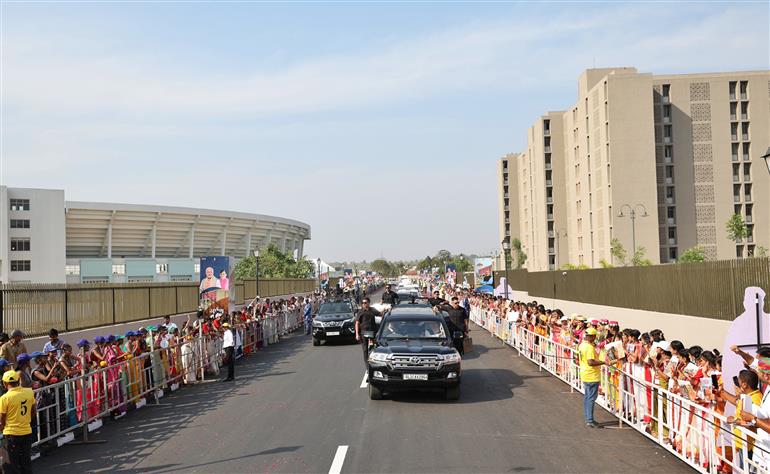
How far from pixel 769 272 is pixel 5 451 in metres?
16.4

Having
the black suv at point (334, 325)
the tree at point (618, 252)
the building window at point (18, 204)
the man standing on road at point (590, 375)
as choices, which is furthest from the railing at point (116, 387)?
the building window at point (18, 204)

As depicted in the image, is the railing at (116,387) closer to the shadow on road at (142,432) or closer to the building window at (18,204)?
the shadow on road at (142,432)

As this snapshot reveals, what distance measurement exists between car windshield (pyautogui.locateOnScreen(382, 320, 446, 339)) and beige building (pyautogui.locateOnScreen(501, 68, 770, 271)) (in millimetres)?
55928

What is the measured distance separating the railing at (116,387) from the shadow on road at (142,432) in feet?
0.85

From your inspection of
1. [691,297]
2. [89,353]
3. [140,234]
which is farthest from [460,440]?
[140,234]

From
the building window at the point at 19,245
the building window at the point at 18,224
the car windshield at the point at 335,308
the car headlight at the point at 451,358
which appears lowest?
the car windshield at the point at 335,308

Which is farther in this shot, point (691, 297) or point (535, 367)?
point (691, 297)

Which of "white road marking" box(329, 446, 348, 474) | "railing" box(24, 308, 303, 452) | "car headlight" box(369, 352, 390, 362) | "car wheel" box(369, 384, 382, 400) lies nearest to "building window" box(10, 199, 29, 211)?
"railing" box(24, 308, 303, 452)

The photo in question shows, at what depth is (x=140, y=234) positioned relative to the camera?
9519cm

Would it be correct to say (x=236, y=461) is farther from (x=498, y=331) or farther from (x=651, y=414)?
(x=498, y=331)

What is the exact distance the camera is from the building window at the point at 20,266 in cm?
8506

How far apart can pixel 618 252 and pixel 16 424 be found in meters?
64.3

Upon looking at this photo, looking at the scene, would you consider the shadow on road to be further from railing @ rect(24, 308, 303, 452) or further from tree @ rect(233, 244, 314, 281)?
tree @ rect(233, 244, 314, 281)

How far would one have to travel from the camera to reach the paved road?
913cm
